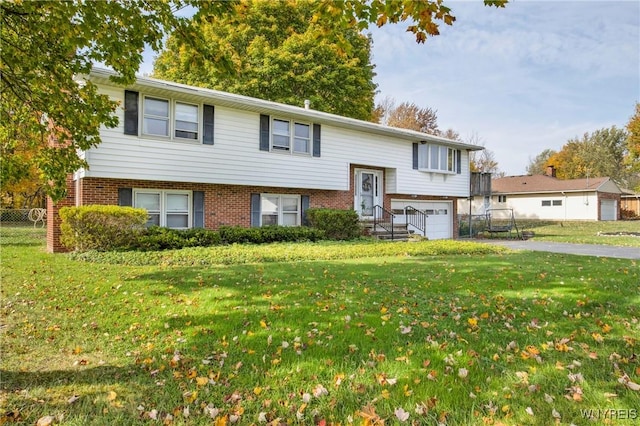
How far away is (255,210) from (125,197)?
4.40 meters

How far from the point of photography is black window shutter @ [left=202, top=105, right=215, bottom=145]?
499 inches

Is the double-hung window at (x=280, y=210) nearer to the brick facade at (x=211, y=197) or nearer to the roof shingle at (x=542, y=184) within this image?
the brick facade at (x=211, y=197)

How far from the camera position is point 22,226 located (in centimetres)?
2122

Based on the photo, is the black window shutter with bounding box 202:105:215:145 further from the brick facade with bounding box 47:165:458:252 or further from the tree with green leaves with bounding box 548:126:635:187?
the tree with green leaves with bounding box 548:126:635:187

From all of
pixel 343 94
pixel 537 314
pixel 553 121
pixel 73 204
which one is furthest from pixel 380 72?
pixel 537 314

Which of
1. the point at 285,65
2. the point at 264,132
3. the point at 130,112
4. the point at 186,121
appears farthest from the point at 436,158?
the point at 130,112

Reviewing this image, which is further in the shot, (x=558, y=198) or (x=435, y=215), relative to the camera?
(x=558, y=198)

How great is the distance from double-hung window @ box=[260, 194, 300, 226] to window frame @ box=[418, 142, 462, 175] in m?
7.11

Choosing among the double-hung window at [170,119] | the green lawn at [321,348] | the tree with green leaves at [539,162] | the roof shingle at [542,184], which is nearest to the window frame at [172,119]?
the double-hung window at [170,119]

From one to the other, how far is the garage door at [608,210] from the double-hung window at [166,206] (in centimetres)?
3326

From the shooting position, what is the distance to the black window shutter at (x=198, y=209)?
12.8m

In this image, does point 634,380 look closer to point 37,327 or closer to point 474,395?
point 474,395

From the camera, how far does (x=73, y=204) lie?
11375mm

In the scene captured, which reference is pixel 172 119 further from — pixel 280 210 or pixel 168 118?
pixel 280 210
